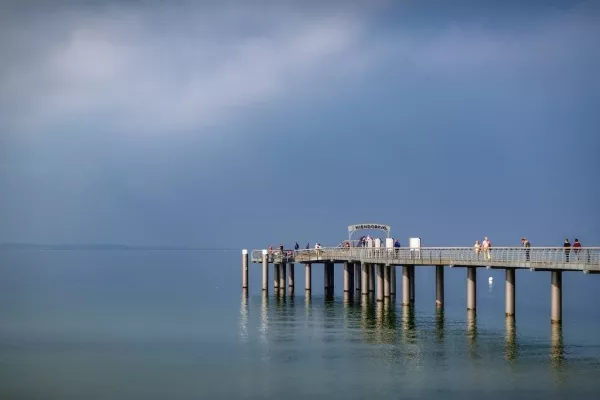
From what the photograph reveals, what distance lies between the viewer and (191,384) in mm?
33406

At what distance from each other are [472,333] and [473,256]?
6.34m

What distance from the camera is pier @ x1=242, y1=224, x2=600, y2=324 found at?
43.6 m

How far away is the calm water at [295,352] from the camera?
106 ft

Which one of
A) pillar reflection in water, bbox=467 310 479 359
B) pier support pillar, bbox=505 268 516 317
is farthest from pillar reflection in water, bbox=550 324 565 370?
pillar reflection in water, bbox=467 310 479 359

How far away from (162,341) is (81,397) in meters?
14.8

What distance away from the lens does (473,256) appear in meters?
51.1

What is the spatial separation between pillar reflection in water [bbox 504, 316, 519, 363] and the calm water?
99 millimetres

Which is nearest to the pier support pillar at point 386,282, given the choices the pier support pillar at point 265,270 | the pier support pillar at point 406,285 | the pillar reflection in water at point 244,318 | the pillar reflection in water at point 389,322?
the pillar reflection in water at point 389,322

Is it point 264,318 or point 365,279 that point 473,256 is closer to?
point 264,318

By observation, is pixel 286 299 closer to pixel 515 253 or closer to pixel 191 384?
pixel 515 253

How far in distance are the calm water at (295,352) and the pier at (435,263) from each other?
2.01 metres

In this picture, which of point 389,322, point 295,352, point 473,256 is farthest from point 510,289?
point 295,352

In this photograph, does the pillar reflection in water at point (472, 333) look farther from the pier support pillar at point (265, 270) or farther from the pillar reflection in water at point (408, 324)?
the pier support pillar at point (265, 270)

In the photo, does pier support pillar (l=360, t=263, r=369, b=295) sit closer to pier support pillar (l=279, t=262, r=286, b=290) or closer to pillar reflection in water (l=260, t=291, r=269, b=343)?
pillar reflection in water (l=260, t=291, r=269, b=343)
